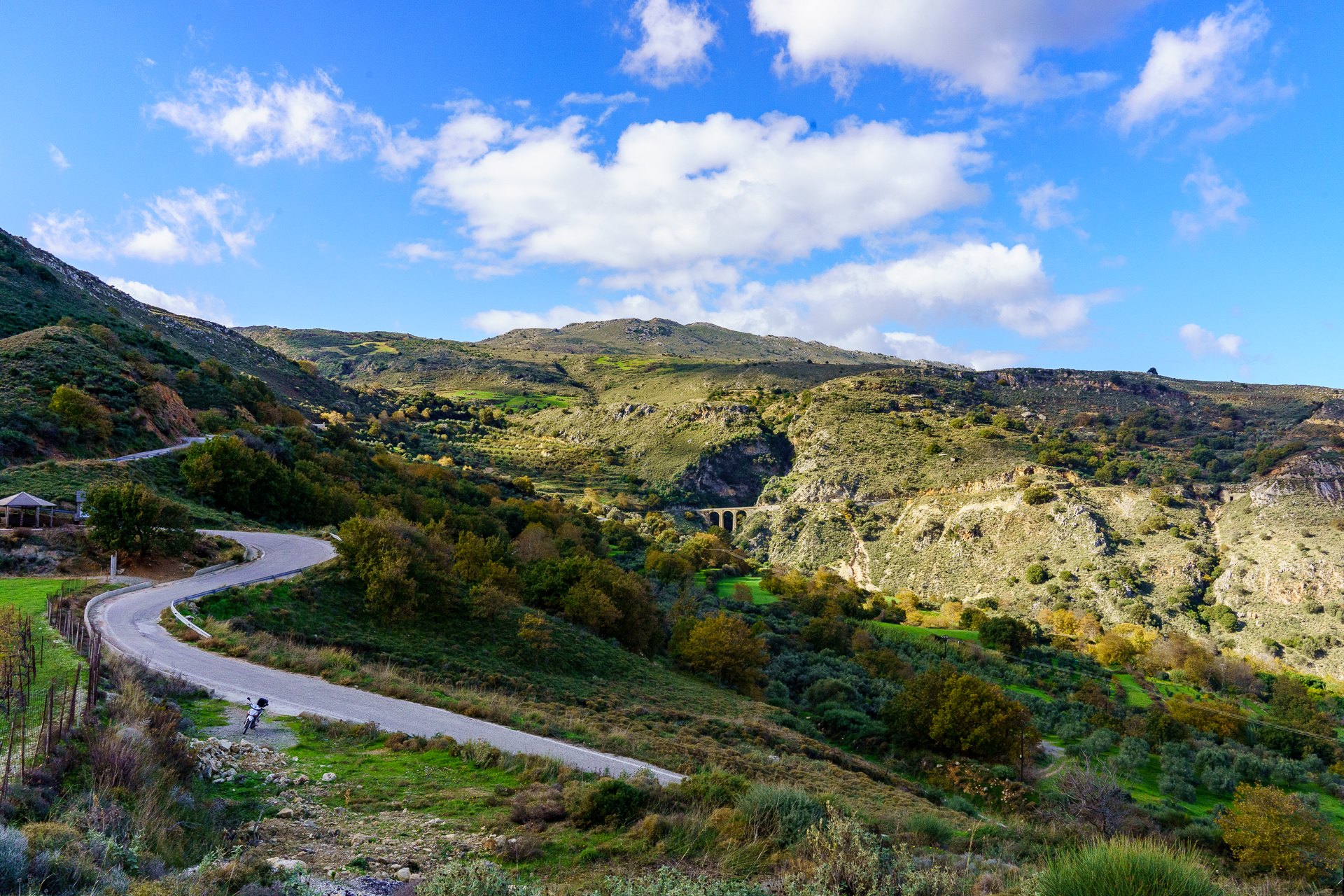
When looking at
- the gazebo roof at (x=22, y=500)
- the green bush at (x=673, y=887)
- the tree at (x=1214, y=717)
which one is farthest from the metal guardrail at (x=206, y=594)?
the tree at (x=1214, y=717)

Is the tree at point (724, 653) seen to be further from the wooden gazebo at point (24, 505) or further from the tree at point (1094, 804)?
the wooden gazebo at point (24, 505)

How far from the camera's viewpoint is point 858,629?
41.3 metres

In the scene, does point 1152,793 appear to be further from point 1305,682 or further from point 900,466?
point 900,466

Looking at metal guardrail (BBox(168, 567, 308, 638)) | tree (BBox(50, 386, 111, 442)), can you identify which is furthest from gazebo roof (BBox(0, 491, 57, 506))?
tree (BBox(50, 386, 111, 442))

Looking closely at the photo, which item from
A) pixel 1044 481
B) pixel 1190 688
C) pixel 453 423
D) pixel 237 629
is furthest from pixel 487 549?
pixel 453 423

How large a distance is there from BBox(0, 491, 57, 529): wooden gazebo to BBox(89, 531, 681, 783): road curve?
253 inches

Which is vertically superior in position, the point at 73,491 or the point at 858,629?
the point at 73,491

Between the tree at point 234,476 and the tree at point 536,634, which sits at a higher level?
the tree at point 234,476

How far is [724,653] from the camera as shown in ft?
89.7

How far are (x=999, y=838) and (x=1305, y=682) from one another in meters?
46.6

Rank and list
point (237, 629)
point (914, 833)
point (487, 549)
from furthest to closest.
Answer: point (487, 549) → point (237, 629) → point (914, 833)

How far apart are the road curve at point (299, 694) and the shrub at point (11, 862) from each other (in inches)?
257

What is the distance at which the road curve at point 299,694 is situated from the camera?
34.9ft

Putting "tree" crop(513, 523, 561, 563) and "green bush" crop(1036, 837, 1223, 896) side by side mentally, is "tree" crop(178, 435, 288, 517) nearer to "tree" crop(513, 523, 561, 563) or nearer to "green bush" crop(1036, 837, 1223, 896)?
"tree" crop(513, 523, 561, 563)
